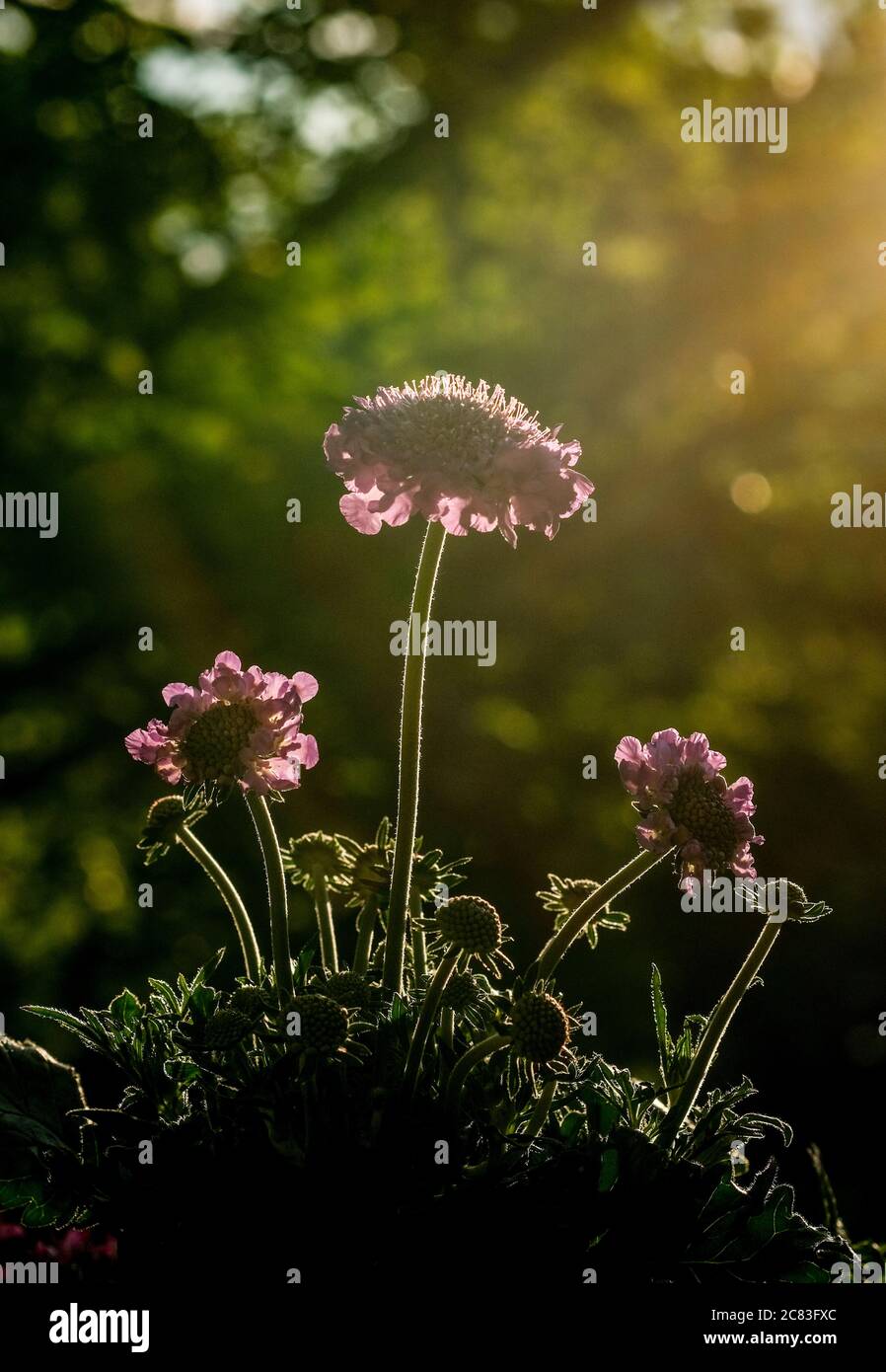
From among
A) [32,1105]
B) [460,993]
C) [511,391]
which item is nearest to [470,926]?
[460,993]

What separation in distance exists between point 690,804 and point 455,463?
1.46ft

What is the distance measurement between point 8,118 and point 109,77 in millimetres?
520

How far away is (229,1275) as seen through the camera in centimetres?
120

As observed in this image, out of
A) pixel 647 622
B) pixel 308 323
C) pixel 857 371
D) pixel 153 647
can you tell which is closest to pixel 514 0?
pixel 308 323

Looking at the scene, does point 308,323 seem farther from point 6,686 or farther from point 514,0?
point 6,686

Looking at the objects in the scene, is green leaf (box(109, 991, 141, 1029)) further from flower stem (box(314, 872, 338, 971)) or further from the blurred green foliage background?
the blurred green foliage background

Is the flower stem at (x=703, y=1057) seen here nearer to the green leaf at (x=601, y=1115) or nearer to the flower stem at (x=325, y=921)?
the green leaf at (x=601, y=1115)

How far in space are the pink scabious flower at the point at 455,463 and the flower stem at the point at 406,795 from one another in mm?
71

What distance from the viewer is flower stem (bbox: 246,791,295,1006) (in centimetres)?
136

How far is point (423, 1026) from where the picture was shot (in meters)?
1.24

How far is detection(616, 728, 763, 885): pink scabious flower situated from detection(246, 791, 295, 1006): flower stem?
0.39 meters

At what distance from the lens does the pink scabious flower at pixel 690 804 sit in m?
1.36

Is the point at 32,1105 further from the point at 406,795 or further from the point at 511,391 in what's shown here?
the point at 511,391

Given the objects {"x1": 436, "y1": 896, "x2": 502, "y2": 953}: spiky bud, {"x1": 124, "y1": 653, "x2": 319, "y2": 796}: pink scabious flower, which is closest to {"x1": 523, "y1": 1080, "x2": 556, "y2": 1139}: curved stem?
{"x1": 436, "y1": 896, "x2": 502, "y2": 953}: spiky bud
